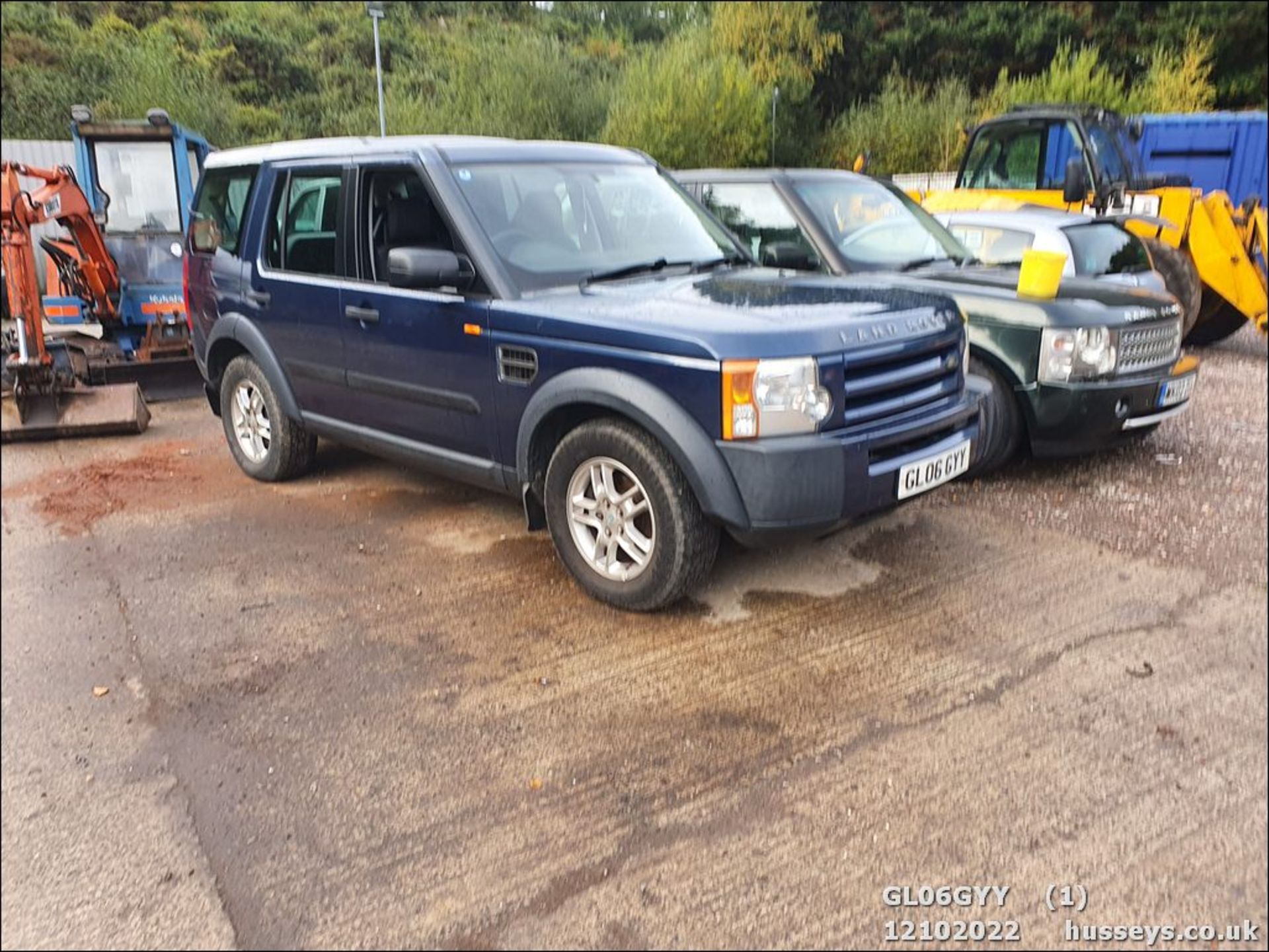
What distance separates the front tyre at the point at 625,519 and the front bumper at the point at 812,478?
0.78 feet

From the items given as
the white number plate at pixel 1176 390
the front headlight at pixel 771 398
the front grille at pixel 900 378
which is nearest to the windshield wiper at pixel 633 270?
the front headlight at pixel 771 398

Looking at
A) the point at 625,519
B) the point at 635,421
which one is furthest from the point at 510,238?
the point at 625,519

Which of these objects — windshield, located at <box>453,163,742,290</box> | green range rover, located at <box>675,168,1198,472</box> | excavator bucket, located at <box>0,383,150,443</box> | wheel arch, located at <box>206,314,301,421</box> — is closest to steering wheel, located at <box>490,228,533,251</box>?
windshield, located at <box>453,163,742,290</box>

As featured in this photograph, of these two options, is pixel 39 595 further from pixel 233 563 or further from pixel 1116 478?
pixel 1116 478

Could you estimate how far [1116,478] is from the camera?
5.81 metres

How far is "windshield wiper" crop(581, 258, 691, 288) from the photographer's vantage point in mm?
4359

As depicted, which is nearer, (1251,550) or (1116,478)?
(1251,550)

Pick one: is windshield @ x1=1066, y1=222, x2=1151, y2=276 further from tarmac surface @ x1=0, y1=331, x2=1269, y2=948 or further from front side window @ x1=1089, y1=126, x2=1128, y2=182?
tarmac surface @ x1=0, y1=331, x2=1269, y2=948

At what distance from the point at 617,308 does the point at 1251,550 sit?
339 cm

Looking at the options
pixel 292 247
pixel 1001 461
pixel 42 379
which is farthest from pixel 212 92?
pixel 1001 461

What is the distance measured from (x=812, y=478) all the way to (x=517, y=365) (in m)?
1.42

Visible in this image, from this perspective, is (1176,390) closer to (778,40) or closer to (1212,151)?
(1212,151)

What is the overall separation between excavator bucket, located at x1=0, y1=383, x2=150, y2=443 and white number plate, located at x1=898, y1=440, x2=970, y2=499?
6.17 meters

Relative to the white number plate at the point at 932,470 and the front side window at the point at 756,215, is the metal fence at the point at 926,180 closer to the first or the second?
the front side window at the point at 756,215
